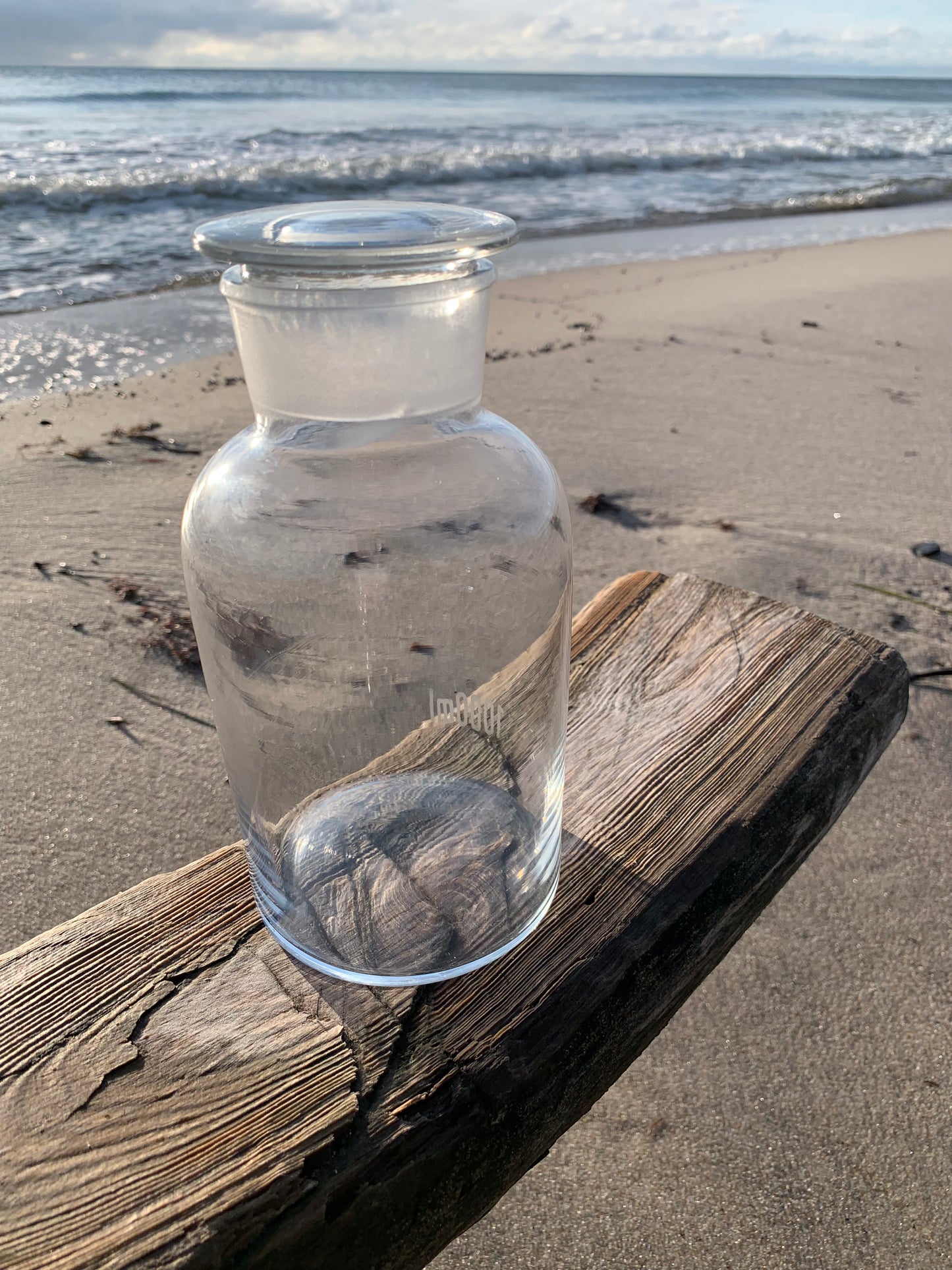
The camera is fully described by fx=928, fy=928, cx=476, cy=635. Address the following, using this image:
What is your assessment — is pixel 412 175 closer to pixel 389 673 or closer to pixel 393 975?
pixel 389 673

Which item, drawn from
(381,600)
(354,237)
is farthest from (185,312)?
(354,237)

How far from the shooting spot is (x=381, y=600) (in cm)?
86

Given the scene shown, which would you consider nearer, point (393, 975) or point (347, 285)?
point (347, 285)

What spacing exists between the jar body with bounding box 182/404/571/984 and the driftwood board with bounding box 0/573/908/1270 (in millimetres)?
58

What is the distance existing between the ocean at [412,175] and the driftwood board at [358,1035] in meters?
3.32

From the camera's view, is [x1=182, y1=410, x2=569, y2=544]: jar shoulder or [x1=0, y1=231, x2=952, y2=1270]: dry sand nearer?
[x1=182, y1=410, x2=569, y2=544]: jar shoulder

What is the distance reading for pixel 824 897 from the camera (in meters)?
1.53

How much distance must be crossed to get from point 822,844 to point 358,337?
1.31 meters

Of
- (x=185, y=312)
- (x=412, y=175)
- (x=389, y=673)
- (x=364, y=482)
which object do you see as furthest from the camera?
(x=412, y=175)

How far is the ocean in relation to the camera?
18.2 ft

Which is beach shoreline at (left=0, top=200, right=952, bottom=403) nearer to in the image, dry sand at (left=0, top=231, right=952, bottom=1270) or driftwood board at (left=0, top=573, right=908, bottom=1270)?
dry sand at (left=0, top=231, right=952, bottom=1270)

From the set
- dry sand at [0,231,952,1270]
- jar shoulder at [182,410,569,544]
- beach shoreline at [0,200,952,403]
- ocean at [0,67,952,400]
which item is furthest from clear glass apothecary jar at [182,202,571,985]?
ocean at [0,67,952,400]

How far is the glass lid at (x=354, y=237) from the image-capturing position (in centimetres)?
63

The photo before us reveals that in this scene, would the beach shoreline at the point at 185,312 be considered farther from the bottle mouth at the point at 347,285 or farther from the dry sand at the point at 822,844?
the bottle mouth at the point at 347,285
